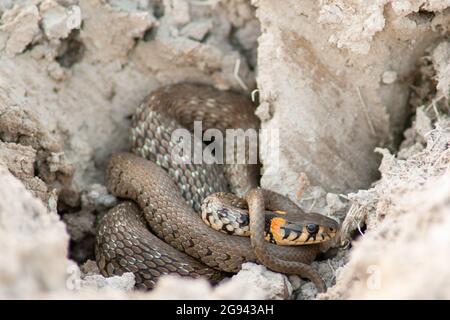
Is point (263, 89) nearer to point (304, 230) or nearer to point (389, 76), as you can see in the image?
point (389, 76)

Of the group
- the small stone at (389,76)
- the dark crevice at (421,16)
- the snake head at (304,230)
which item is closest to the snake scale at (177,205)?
the snake head at (304,230)

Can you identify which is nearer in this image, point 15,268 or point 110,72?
point 15,268

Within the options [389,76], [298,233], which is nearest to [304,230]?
[298,233]

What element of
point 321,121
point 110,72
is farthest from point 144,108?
point 321,121

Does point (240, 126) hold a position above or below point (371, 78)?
below

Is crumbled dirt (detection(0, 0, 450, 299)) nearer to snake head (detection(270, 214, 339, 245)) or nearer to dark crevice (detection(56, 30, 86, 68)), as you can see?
dark crevice (detection(56, 30, 86, 68))

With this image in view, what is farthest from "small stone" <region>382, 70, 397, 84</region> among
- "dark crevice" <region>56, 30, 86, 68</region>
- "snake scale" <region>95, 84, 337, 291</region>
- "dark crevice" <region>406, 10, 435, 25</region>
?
"dark crevice" <region>56, 30, 86, 68</region>
